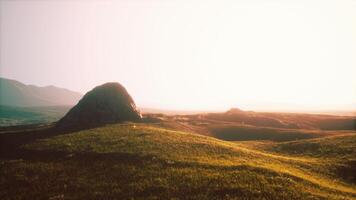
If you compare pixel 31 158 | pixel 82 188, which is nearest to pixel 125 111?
pixel 31 158

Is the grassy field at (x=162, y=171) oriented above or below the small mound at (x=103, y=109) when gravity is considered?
below

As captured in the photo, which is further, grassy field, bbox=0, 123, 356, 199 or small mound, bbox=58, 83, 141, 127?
small mound, bbox=58, 83, 141, 127

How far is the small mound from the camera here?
65375 millimetres

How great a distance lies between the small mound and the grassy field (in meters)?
18.9

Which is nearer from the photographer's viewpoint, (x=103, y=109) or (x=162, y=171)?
(x=162, y=171)

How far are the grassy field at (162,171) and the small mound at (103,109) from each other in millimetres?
18897

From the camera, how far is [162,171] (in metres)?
29.3

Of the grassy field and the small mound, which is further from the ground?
the small mound

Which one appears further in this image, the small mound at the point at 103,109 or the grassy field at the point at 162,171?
the small mound at the point at 103,109

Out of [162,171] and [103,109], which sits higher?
[103,109]

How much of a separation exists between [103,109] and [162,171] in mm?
42907

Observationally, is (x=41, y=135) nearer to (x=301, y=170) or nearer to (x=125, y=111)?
(x=125, y=111)

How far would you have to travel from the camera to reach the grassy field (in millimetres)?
24375

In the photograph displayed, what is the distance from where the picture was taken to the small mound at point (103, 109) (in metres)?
65.4
